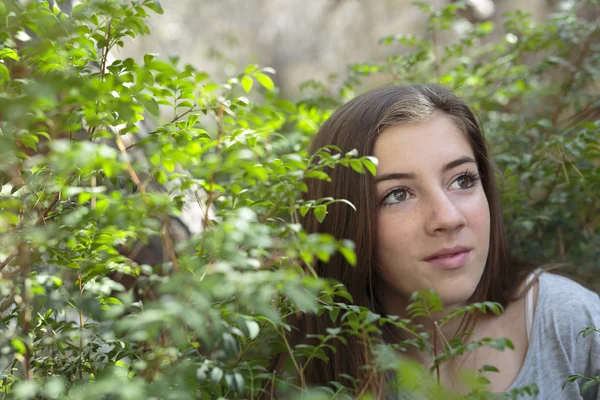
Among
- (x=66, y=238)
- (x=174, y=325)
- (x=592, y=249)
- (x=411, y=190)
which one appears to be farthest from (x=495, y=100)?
(x=174, y=325)

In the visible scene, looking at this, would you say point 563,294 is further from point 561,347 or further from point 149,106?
point 149,106

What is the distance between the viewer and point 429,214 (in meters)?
1.68

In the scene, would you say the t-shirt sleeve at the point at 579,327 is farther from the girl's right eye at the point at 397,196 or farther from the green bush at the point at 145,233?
the girl's right eye at the point at 397,196

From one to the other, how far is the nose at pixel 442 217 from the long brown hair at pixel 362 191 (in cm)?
18

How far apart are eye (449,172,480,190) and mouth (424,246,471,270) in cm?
21

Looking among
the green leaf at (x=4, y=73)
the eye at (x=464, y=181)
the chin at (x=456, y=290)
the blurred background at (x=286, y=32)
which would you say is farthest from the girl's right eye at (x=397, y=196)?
the blurred background at (x=286, y=32)

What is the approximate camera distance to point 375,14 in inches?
268

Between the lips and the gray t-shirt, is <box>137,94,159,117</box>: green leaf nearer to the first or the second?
the lips

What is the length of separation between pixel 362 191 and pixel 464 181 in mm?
334

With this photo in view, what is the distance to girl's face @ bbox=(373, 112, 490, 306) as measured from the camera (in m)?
1.69

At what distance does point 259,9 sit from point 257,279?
23.4 ft

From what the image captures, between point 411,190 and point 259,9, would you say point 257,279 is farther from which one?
point 259,9

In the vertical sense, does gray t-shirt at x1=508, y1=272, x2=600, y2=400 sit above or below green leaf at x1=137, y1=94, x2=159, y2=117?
below

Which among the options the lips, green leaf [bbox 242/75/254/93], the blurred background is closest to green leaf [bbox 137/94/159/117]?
green leaf [bbox 242/75/254/93]
